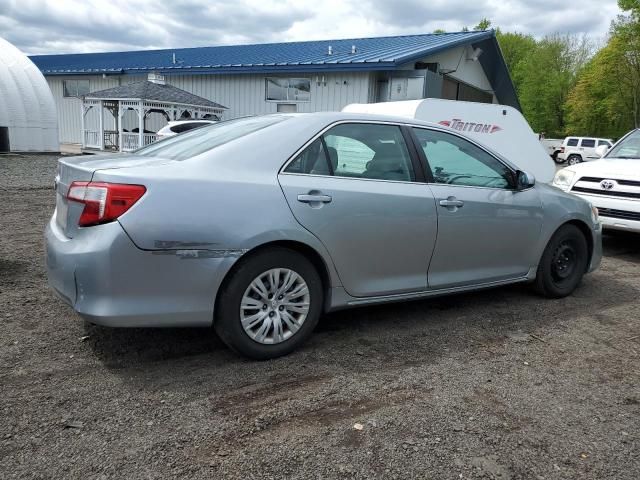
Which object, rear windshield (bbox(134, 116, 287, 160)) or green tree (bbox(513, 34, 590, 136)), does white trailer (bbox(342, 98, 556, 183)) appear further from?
green tree (bbox(513, 34, 590, 136))

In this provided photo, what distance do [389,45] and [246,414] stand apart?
64.1ft

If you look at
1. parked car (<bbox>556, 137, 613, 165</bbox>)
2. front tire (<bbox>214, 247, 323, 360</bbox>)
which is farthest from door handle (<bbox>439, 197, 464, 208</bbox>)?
parked car (<bbox>556, 137, 613, 165</bbox>)

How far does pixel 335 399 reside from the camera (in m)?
2.98

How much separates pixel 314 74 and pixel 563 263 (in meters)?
15.1

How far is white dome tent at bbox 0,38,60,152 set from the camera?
65.6 ft

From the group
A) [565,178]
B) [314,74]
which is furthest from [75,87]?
[565,178]

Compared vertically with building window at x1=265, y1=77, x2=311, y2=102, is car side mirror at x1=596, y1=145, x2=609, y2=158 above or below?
below

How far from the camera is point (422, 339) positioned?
390 centimetres

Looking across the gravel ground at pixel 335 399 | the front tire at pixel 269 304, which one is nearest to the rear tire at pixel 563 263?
the gravel ground at pixel 335 399

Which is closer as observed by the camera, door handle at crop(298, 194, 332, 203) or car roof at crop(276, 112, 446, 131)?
door handle at crop(298, 194, 332, 203)

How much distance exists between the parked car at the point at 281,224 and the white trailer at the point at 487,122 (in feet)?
13.2

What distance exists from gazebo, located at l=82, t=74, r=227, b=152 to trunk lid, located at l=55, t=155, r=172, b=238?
16.5m

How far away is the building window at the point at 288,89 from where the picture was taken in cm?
1917

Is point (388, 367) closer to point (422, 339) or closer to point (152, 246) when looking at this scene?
point (422, 339)
